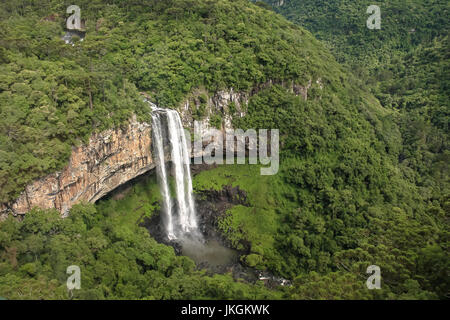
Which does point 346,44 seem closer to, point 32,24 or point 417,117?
point 417,117

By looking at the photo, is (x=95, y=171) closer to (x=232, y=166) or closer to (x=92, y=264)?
(x=92, y=264)

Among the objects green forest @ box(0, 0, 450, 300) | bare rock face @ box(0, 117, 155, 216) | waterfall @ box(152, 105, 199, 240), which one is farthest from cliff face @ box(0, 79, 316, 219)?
waterfall @ box(152, 105, 199, 240)

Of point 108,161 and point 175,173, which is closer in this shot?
point 108,161

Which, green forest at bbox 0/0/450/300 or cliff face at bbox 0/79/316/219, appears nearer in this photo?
green forest at bbox 0/0/450/300

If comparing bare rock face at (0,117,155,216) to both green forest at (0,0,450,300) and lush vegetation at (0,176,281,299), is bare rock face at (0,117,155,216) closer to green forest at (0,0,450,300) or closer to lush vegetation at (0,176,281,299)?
green forest at (0,0,450,300)

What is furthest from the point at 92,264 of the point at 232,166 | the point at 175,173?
the point at 232,166
